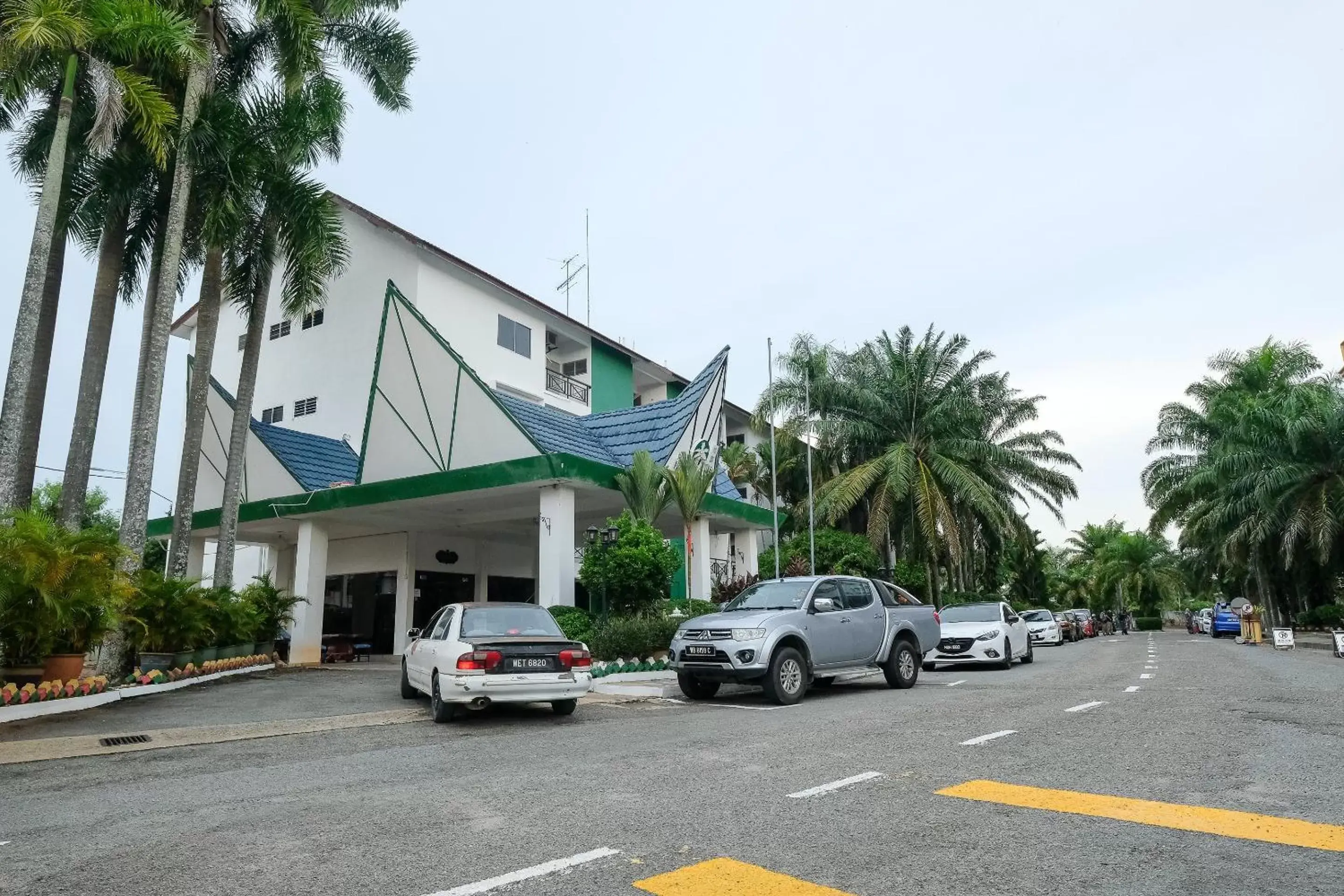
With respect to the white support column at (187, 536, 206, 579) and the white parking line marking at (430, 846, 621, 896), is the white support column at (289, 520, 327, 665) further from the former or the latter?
the white parking line marking at (430, 846, 621, 896)

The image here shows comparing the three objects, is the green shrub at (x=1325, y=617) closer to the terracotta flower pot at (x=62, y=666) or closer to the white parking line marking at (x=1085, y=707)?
the white parking line marking at (x=1085, y=707)

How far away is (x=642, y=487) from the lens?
19016mm

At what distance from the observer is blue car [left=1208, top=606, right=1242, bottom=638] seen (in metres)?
47.2

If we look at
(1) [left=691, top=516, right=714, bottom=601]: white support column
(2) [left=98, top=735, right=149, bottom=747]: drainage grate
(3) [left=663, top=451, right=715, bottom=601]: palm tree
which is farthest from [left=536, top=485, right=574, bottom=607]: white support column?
(2) [left=98, top=735, right=149, bottom=747]: drainage grate

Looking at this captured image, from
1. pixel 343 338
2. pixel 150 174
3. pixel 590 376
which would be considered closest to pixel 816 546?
pixel 590 376

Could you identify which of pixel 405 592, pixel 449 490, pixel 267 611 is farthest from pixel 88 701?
pixel 405 592

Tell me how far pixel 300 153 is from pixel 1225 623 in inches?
1995

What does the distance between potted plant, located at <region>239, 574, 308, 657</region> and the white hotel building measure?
172cm

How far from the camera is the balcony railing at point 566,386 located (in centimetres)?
3119

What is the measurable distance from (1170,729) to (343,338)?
27.4 meters

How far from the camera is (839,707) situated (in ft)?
38.0

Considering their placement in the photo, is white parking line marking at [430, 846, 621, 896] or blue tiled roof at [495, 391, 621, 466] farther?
blue tiled roof at [495, 391, 621, 466]

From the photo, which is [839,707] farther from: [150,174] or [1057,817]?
[150,174]

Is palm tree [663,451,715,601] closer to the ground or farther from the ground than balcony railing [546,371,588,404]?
closer to the ground
